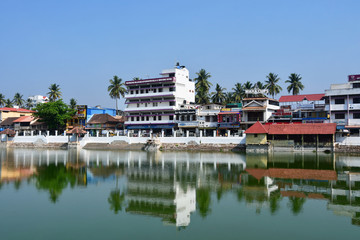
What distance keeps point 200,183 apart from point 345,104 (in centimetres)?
3080

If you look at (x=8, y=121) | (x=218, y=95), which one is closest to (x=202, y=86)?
(x=218, y=95)

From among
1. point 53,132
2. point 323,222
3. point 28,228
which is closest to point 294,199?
point 323,222

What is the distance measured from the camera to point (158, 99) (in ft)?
204

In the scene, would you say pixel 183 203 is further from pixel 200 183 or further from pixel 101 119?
pixel 101 119

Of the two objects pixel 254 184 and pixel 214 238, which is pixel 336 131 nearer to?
pixel 254 184

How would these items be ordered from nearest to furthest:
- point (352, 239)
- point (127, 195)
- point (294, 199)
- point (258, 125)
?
point (352, 239), point (294, 199), point (127, 195), point (258, 125)

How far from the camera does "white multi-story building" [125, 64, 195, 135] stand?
6041 cm

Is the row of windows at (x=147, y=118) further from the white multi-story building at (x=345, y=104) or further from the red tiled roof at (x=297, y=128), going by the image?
the white multi-story building at (x=345, y=104)

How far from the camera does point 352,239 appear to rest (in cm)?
1343

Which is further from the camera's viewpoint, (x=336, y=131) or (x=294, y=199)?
(x=336, y=131)

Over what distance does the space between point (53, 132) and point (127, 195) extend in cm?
5281

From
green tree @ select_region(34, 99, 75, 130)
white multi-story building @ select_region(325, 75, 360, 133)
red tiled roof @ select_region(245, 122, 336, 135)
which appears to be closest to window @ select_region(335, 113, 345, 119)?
white multi-story building @ select_region(325, 75, 360, 133)

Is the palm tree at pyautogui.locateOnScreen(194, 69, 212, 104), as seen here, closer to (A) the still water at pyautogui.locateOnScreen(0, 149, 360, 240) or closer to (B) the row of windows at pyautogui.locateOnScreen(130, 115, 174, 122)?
(B) the row of windows at pyautogui.locateOnScreen(130, 115, 174, 122)

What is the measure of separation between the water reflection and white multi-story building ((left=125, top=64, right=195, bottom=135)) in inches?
1003
